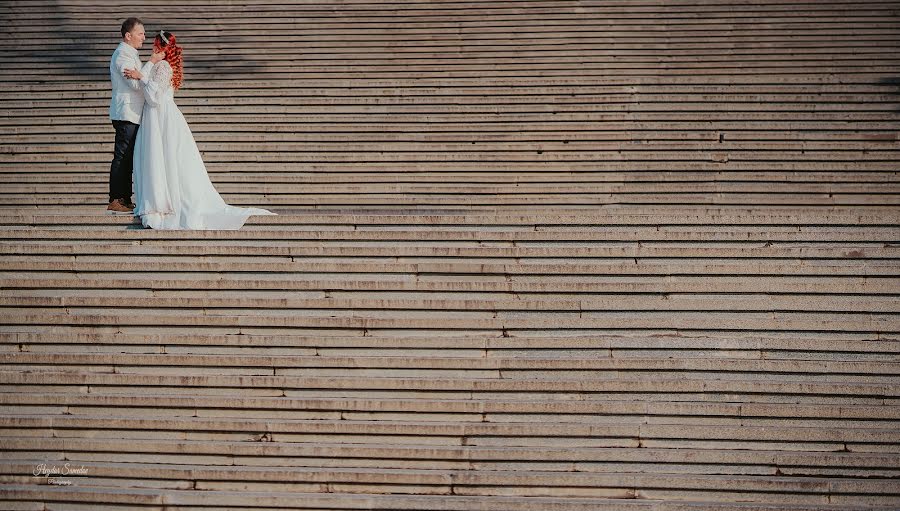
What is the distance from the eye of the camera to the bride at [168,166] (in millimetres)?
7465

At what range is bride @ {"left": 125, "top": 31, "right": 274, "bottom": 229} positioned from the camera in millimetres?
7465

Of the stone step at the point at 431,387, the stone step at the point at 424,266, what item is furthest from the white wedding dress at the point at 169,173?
the stone step at the point at 431,387

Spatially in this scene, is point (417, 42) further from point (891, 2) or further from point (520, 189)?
point (891, 2)

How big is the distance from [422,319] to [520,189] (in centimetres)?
311

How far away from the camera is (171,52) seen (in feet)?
25.3

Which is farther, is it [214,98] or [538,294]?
[214,98]

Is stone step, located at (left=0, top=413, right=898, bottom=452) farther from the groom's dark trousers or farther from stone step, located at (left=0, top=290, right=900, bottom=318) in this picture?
the groom's dark trousers

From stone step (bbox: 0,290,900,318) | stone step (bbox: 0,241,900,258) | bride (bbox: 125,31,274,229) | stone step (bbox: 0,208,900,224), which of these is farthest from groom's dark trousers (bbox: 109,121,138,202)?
stone step (bbox: 0,290,900,318)

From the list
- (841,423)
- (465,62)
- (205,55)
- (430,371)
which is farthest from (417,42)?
(841,423)

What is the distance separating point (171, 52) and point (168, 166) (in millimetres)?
929

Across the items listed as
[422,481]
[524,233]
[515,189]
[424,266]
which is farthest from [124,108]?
[422,481]

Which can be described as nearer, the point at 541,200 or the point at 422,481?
the point at 422,481

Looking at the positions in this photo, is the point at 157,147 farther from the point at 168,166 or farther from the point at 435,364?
the point at 435,364

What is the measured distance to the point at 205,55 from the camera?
11.0 meters
